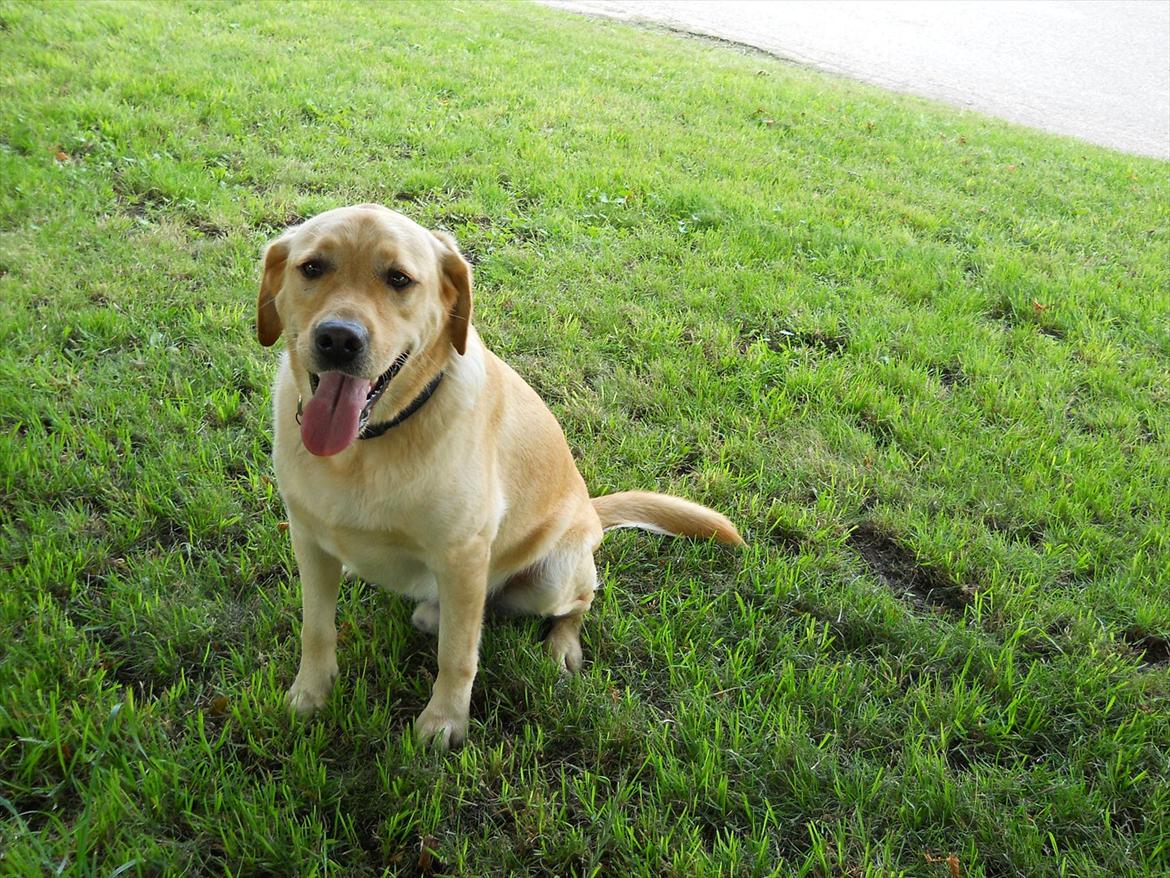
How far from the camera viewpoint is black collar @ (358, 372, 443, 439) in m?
2.16

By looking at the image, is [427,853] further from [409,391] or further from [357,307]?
[357,307]

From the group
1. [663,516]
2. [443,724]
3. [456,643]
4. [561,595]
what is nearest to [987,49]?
[663,516]

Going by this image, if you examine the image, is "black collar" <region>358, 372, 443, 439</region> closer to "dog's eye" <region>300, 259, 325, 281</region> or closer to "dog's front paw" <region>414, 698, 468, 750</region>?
"dog's eye" <region>300, 259, 325, 281</region>

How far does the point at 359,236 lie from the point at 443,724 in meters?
1.37

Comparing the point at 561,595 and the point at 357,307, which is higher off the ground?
the point at 357,307

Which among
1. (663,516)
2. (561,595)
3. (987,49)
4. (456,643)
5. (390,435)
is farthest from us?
(987,49)

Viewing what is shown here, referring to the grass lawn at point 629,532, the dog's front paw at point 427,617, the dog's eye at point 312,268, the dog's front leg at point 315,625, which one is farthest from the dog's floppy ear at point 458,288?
the grass lawn at point 629,532

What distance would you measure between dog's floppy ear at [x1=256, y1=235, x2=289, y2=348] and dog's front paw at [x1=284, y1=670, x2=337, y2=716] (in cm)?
99

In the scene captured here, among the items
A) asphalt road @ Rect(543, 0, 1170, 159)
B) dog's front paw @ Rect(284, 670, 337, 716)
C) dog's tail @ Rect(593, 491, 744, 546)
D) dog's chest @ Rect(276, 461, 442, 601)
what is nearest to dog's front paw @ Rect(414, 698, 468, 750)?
dog's front paw @ Rect(284, 670, 337, 716)

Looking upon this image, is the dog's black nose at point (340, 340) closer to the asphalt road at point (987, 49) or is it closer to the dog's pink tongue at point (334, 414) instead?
the dog's pink tongue at point (334, 414)

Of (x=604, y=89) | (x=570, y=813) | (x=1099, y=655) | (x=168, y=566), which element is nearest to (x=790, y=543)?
(x=1099, y=655)

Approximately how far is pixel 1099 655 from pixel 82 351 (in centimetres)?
422

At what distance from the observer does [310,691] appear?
235 centimetres

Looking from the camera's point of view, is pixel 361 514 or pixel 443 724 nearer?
pixel 361 514
